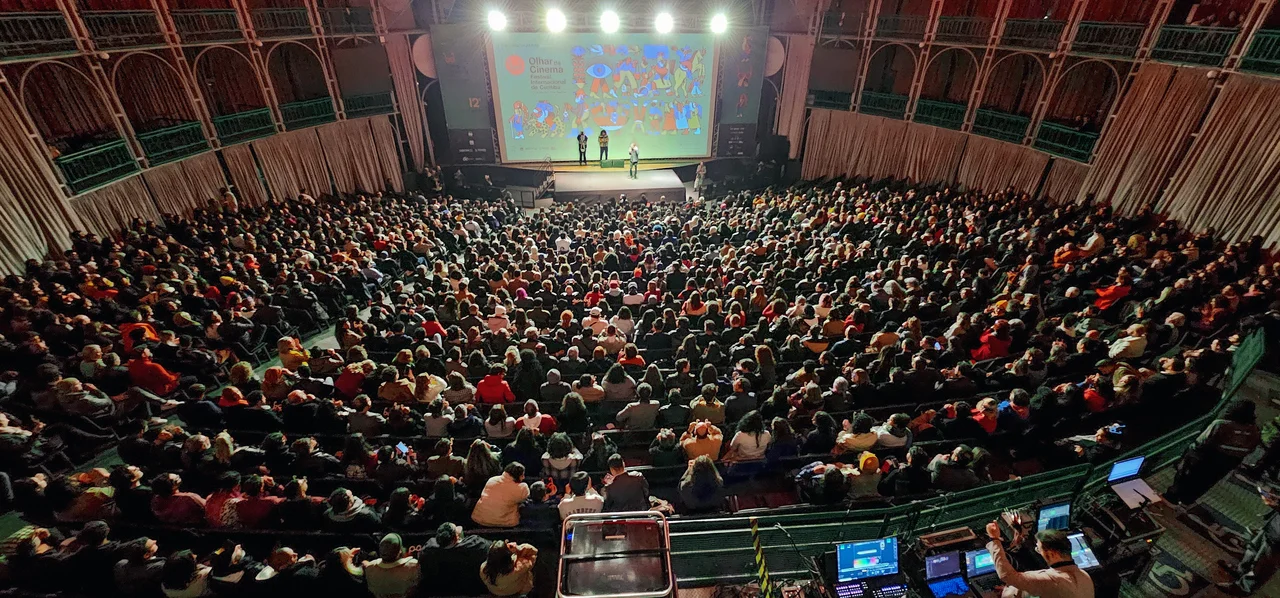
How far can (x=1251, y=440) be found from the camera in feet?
19.9

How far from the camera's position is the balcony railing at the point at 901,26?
1861 centimetres

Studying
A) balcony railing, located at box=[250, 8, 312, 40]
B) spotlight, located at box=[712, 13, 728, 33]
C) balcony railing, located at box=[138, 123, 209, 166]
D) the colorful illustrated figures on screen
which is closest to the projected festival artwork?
the colorful illustrated figures on screen

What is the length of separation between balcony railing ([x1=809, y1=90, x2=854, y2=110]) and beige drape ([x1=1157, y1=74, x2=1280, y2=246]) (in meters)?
10.7

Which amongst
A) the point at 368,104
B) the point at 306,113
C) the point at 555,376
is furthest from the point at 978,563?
the point at 368,104

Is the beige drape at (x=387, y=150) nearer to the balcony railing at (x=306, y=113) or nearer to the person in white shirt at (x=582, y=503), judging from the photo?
the balcony railing at (x=306, y=113)

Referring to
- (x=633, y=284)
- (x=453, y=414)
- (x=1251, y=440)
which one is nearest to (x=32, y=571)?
(x=453, y=414)

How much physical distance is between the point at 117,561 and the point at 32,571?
0.73 metres

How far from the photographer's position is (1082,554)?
15.9 ft

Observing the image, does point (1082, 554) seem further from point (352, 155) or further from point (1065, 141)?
point (352, 155)

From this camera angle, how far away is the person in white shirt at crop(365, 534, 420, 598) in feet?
15.0

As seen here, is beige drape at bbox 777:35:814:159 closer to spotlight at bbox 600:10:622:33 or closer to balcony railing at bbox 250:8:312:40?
spotlight at bbox 600:10:622:33

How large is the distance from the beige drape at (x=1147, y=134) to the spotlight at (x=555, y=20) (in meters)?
16.8

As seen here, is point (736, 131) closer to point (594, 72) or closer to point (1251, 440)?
point (594, 72)

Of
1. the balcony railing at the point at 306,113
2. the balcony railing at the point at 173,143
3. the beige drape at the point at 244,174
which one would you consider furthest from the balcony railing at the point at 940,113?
the balcony railing at the point at 173,143
